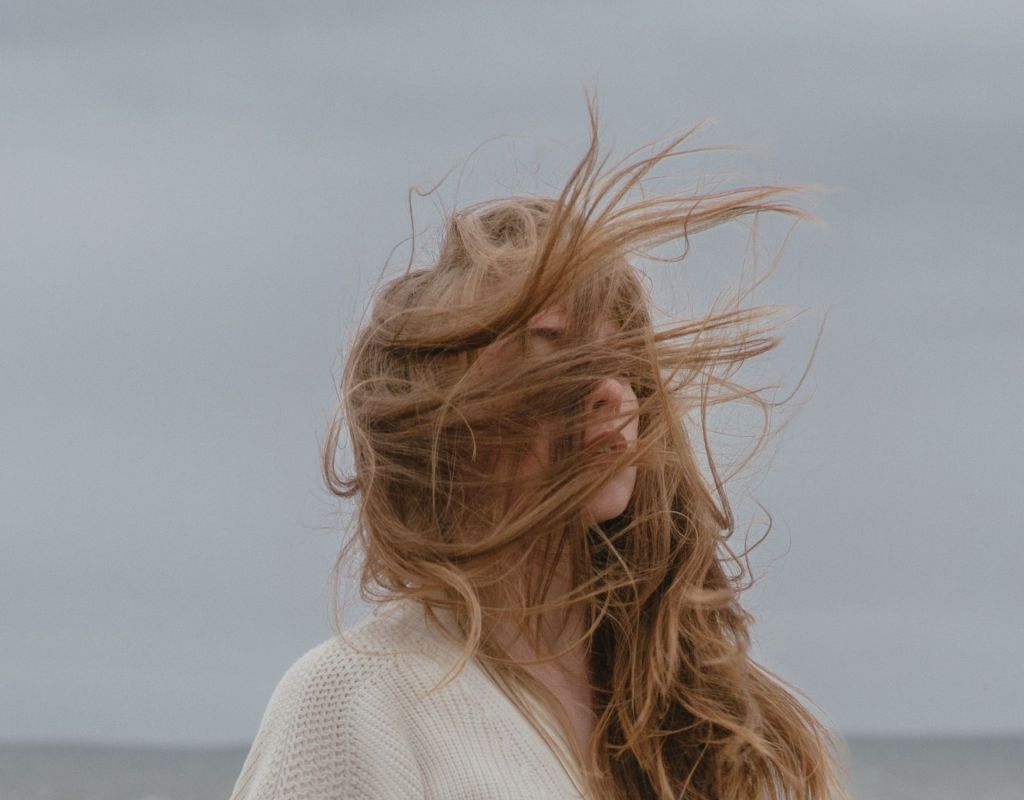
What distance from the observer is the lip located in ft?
7.94

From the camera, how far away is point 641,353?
2473mm

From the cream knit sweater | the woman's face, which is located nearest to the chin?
the woman's face

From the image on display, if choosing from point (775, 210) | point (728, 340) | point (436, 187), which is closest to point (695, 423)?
point (728, 340)

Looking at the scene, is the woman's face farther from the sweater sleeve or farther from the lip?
the sweater sleeve

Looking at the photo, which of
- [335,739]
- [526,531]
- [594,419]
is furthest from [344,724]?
[594,419]

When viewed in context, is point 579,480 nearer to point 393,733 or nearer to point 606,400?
point 606,400

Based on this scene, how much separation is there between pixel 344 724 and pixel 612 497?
1.53 feet

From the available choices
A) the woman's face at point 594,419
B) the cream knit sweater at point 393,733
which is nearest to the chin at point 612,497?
the woman's face at point 594,419

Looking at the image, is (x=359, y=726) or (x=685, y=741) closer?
(x=359, y=726)

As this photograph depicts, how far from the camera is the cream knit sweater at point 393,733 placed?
7.37ft

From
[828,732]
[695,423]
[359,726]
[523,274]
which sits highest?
[523,274]

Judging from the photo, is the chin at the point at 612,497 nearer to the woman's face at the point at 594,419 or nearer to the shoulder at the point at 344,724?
the woman's face at the point at 594,419

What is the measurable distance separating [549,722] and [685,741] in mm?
268

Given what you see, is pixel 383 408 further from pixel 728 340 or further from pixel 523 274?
pixel 728 340
